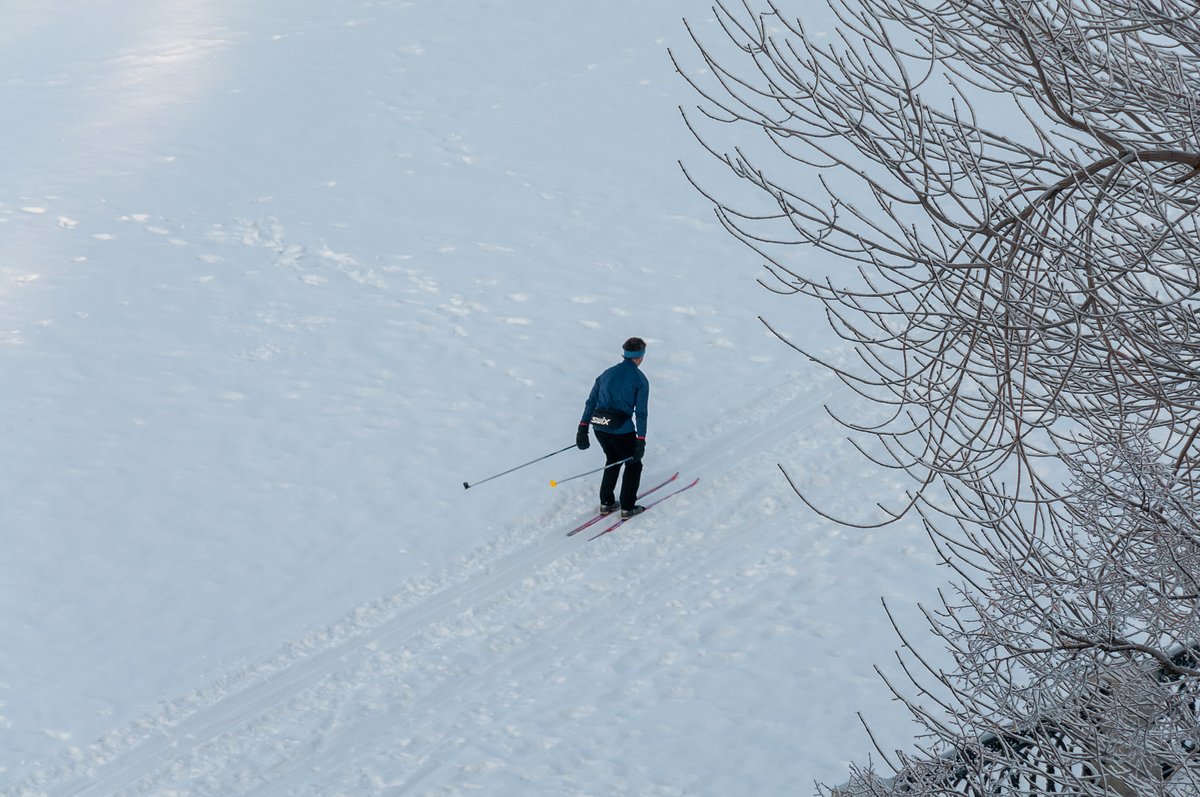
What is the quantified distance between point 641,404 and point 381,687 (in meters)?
3.32

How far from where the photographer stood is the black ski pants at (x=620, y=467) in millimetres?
11273

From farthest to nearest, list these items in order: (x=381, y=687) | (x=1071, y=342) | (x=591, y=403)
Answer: (x=591, y=403), (x=381, y=687), (x=1071, y=342)

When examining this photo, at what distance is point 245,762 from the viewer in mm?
9047

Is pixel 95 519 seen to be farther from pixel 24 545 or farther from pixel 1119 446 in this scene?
pixel 1119 446

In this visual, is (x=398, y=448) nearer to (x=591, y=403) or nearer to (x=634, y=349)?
(x=591, y=403)

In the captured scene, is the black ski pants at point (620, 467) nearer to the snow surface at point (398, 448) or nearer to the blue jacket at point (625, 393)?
the blue jacket at point (625, 393)

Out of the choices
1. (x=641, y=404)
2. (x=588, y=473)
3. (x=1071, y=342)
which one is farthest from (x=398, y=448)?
(x=1071, y=342)

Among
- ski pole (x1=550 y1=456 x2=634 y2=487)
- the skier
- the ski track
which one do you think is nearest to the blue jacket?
the skier

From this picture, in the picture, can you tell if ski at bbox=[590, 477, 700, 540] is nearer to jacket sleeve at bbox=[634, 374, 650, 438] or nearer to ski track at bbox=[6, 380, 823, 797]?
ski track at bbox=[6, 380, 823, 797]

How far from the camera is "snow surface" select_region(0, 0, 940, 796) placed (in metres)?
9.27

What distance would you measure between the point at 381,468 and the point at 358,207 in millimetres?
5665

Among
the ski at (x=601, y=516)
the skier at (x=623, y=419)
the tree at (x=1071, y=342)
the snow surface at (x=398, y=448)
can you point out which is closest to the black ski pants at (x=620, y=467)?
the skier at (x=623, y=419)

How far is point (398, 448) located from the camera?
41.9ft

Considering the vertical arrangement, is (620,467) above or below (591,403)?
below
